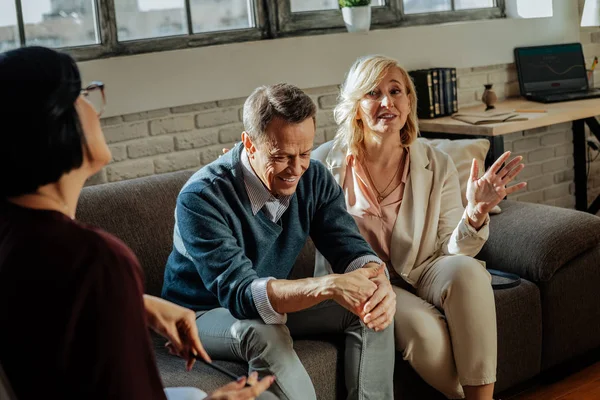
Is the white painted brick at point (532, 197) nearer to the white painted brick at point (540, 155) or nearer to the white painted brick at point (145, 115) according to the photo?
the white painted brick at point (540, 155)

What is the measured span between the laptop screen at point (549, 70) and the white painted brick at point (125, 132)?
203 cm

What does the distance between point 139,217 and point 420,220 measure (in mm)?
880

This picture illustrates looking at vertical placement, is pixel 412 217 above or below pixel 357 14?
below

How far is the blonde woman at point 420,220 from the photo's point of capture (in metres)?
2.40

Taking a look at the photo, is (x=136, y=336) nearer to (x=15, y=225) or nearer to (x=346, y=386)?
(x=15, y=225)

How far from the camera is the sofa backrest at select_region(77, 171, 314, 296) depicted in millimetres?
2494

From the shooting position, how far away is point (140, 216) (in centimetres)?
255

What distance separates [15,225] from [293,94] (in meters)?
1.13

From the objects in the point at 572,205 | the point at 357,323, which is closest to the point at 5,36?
the point at 357,323

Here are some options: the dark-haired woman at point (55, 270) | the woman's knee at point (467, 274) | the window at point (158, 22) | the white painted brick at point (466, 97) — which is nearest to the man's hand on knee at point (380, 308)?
the woman's knee at point (467, 274)

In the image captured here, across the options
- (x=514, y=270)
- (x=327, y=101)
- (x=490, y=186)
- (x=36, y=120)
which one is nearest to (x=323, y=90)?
(x=327, y=101)

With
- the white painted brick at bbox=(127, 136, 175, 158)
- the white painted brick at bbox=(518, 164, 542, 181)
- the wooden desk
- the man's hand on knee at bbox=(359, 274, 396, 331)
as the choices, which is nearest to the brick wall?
the white painted brick at bbox=(127, 136, 175, 158)

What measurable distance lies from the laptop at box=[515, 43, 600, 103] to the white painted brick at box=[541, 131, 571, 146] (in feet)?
1.19

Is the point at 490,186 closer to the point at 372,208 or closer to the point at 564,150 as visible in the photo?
the point at 372,208
